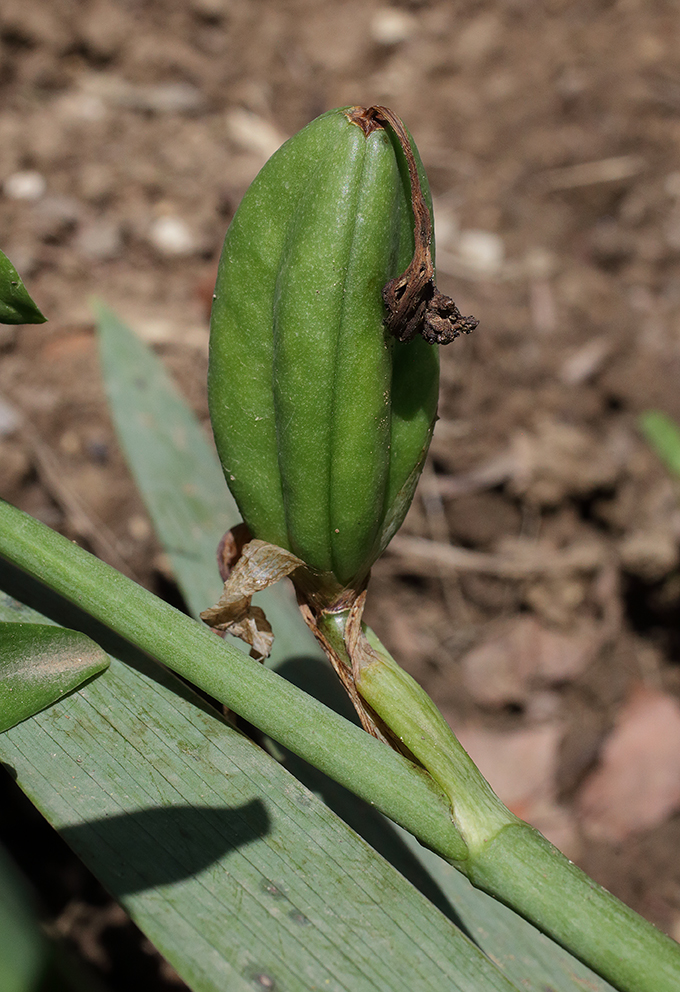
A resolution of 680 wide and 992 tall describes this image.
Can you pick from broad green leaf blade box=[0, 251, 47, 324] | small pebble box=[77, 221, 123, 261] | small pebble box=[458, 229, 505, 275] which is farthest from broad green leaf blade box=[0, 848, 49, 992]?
small pebble box=[458, 229, 505, 275]

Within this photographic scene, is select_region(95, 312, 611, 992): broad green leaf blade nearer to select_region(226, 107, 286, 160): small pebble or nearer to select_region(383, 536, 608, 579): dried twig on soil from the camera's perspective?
select_region(383, 536, 608, 579): dried twig on soil

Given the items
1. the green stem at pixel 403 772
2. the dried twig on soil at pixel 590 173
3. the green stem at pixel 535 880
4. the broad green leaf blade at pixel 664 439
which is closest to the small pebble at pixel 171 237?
the dried twig on soil at pixel 590 173

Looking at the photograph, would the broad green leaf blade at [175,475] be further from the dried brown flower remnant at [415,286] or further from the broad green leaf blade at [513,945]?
the dried brown flower remnant at [415,286]

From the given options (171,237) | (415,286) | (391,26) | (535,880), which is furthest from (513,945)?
A: (391,26)

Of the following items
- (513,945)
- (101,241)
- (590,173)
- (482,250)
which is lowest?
(513,945)

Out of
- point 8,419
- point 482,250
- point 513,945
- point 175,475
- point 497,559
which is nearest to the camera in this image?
point 513,945

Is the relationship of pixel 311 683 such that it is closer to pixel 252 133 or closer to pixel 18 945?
pixel 18 945
